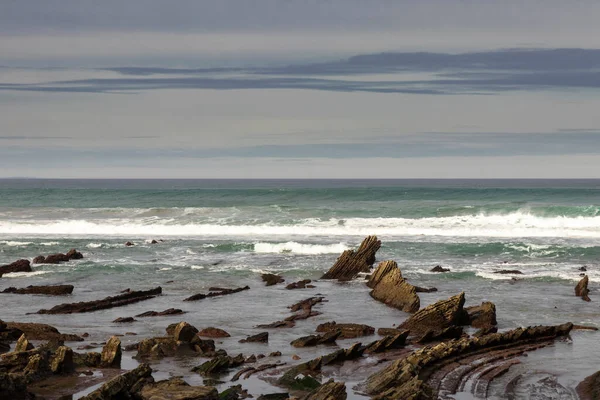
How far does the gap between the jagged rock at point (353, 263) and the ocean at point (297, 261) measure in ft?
4.14

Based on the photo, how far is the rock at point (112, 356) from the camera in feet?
57.4

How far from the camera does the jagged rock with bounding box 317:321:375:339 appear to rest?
21375 millimetres

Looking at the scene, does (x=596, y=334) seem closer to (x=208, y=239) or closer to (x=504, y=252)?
(x=504, y=252)

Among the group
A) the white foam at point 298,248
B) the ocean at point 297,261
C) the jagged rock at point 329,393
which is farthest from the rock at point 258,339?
the white foam at point 298,248

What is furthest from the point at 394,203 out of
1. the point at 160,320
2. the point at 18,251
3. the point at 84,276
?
the point at 160,320

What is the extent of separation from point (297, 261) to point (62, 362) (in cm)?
2397

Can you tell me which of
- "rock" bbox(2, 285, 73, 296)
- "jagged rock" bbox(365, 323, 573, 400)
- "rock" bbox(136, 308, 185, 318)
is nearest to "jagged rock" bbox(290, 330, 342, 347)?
"jagged rock" bbox(365, 323, 573, 400)

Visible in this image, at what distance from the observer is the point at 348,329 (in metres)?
21.6

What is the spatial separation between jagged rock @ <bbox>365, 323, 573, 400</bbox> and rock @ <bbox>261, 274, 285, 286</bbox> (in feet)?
44.6

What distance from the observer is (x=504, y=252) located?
43.4m

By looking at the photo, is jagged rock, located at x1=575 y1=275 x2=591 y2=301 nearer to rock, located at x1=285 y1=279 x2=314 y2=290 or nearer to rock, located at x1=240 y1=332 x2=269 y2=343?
rock, located at x1=285 y1=279 x2=314 y2=290

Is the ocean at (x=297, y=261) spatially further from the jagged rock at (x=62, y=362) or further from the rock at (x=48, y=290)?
the jagged rock at (x=62, y=362)

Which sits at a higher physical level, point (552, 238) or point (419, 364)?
point (419, 364)

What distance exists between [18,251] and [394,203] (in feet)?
162
